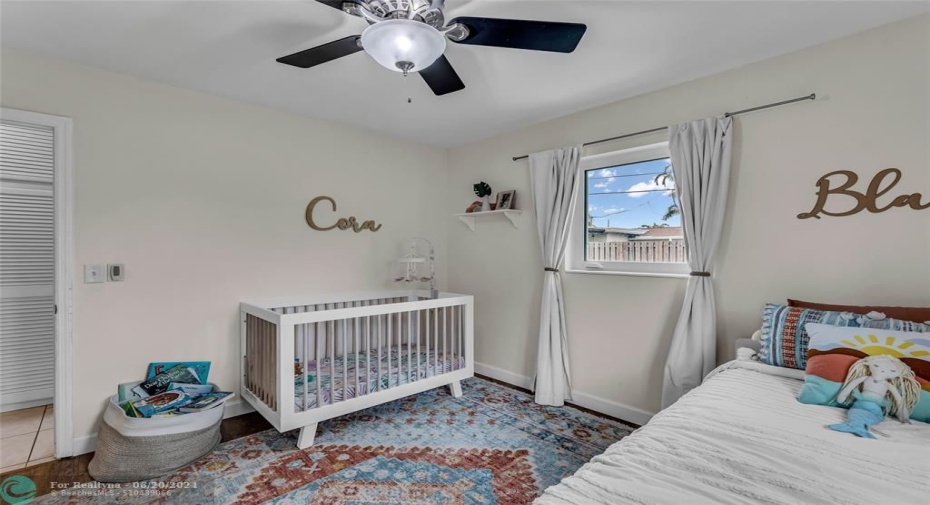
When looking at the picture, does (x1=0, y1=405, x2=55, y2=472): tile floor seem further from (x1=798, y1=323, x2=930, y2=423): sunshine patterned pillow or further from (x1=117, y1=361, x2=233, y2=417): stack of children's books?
(x1=798, y1=323, x2=930, y2=423): sunshine patterned pillow

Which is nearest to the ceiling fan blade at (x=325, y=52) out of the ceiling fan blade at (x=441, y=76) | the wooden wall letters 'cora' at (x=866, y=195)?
the ceiling fan blade at (x=441, y=76)

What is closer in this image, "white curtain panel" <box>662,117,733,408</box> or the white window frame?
"white curtain panel" <box>662,117,733,408</box>

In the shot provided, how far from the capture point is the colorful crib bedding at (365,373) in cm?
247

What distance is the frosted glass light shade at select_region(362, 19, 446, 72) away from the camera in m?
1.34

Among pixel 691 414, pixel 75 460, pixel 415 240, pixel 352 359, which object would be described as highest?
pixel 415 240

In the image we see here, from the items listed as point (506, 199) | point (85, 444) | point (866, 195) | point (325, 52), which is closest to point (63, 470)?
point (85, 444)

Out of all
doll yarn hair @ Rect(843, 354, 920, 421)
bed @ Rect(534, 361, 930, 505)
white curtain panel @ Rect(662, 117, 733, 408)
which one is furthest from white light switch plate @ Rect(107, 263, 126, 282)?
doll yarn hair @ Rect(843, 354, 920, 421)

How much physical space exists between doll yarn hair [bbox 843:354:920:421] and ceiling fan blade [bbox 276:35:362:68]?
2.22m

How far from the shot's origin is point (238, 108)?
2840 millimetres

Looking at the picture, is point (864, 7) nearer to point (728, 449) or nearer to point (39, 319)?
point (728, 449)

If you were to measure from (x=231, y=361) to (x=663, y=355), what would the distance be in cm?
292

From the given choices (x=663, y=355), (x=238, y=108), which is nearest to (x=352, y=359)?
(x=238, y=108)

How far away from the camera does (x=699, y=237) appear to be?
234cm

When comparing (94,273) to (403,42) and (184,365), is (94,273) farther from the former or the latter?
(403,42)
